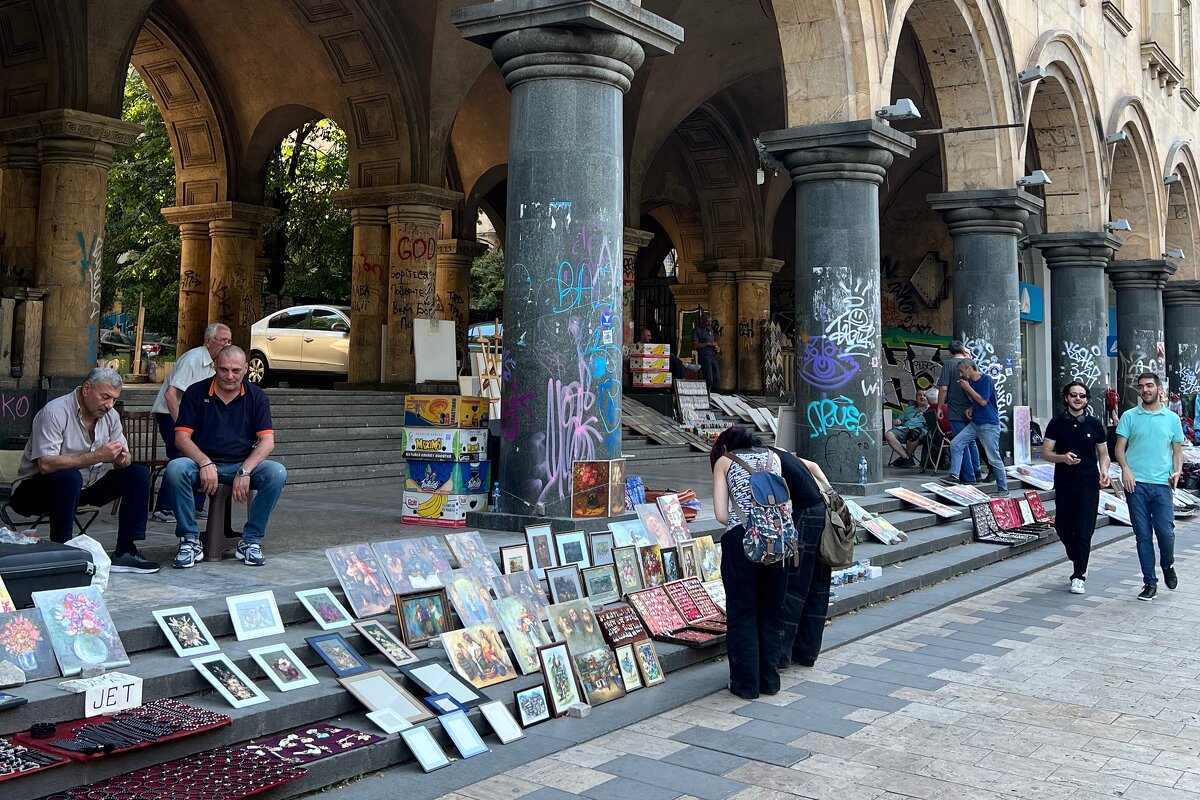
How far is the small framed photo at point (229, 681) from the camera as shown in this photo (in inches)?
166

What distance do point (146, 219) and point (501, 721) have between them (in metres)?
26.0

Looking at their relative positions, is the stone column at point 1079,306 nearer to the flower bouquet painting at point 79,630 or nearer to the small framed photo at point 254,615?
the small framed photo at point 254,615

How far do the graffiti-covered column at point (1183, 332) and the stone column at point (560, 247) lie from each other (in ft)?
76.0

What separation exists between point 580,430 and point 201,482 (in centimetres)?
245

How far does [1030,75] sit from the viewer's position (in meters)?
14.9

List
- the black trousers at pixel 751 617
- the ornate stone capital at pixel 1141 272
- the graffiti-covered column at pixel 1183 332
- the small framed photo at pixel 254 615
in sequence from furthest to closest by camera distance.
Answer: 1. the graffiti-covered column at pixel 1183 332
2. the ornate stone capital at pixel 1141 272
3. the black trousers at pixel 751 617
4. the small framed photo at pixel 254 615

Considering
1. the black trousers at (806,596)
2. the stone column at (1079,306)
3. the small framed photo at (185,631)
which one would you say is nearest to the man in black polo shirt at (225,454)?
the small framed photo at (185,631)

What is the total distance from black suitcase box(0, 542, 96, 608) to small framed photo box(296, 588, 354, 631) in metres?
0.96

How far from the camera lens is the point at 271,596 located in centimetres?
500

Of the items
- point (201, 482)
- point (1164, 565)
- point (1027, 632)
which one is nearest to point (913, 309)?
point (1164, 565)

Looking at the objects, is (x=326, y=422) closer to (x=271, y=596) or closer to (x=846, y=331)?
(x=846, y=331)

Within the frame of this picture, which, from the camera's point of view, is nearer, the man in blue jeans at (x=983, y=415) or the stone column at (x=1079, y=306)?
the man in blue jeans at (x=983, y=415)

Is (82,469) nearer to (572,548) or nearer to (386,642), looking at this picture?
(386,642)

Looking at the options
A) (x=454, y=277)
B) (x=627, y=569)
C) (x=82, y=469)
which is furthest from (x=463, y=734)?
(x=454, y=277)
